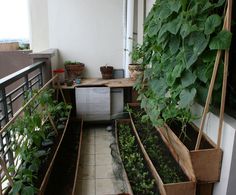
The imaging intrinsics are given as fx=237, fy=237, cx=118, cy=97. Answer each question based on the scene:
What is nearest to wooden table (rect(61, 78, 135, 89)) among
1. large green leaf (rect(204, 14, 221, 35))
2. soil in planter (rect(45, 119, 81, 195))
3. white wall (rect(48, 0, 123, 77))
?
white wall (rect(48, 0, 123, 77))

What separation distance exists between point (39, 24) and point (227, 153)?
333 centimetres

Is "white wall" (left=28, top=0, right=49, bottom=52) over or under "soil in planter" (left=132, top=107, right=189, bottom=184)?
over

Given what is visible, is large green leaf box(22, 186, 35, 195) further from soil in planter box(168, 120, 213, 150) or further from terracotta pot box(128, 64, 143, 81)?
terracotta pot box(128, 64, 143, 81)

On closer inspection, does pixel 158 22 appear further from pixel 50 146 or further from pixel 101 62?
pixel 101 62

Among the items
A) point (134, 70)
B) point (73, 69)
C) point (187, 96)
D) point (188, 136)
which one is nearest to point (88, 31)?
point (73, 69)

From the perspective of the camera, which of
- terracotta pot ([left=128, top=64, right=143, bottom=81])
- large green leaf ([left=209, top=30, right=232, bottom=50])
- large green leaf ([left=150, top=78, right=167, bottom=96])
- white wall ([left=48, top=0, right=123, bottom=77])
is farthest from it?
white wall ([left=48, top=0, right=123, bottom=77])

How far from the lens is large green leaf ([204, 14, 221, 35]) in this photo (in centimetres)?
122

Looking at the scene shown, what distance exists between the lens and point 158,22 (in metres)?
1.58

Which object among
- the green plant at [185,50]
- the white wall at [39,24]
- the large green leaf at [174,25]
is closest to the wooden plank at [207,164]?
the green plant at [185,50]

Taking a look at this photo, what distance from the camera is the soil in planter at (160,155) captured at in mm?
1594

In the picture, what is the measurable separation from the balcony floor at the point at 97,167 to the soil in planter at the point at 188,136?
753 millimetres

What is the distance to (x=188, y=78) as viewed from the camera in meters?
1.40

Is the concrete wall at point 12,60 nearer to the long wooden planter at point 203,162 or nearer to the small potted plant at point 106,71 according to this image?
the small potted plant at point 106,71

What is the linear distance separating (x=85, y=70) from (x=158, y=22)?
228cm
